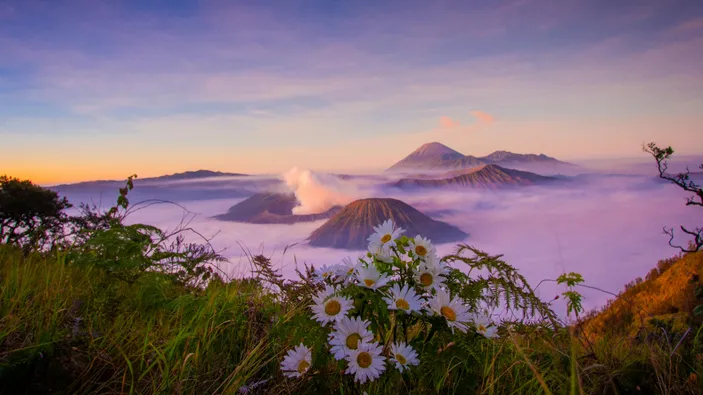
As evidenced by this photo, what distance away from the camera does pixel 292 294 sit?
10.7 ft

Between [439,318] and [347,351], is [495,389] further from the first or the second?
[347,351]

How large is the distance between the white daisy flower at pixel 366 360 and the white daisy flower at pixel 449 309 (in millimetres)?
396

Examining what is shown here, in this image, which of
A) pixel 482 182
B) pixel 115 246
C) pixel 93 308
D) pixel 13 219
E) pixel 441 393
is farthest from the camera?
pixel 482 182

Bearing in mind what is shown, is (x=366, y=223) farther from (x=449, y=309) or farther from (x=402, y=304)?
(x=402, y=304)

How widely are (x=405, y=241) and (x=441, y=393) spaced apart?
76 cm

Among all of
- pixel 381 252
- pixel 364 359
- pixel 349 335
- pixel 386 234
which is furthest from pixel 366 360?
pixel 386 234

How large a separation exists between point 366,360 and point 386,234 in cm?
73

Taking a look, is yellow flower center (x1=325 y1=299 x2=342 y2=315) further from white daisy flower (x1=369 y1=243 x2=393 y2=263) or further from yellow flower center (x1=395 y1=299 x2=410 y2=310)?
white daisy flower (x1=369 y1=243 x2=393 y2=263)

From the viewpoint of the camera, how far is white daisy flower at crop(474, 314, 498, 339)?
7.45 feet

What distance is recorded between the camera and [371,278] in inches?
83.7

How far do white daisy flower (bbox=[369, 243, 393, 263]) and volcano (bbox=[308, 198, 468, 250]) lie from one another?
84696mm

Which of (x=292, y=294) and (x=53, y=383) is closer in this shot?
(x=53, y=383)

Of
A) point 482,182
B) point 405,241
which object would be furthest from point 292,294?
point 482,182

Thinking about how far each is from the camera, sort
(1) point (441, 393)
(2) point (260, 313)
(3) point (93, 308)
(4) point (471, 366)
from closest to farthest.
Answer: (1) point (441, 393) < (4) point (471, 366) < (2) point (260, 313) < (3) point (93, 308)
